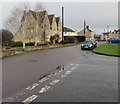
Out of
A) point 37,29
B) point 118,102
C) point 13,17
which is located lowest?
point 118,102

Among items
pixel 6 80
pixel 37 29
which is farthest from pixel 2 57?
pixel 37 29

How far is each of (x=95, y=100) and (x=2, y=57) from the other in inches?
464

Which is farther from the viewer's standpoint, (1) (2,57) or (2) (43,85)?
(1) (2,57)

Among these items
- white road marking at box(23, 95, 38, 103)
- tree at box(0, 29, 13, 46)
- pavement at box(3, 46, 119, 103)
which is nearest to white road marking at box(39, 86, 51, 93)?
pavement at box(3, 46, 119, 103)

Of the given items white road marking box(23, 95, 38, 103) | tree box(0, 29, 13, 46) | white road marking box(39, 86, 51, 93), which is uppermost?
tree box(0, 29, 13, 46)

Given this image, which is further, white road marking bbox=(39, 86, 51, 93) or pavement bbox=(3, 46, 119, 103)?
white road marking bbox=(39, 86, 51, 93)

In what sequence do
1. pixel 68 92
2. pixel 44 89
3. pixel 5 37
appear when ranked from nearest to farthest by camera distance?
pixel 68 92 < pixel 44 89 < pixel 5 37

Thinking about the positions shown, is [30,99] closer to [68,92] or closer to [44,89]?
[44,89]

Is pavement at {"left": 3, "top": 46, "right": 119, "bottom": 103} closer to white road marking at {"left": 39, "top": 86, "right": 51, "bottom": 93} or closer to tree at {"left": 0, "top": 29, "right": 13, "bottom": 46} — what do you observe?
white road marking at {"left": 39, "top": 86, "right": 51, "bottom": 93}

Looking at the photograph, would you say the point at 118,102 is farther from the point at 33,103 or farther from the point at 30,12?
the point at 30,12

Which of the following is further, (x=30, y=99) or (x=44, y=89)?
(x=44, y=89)

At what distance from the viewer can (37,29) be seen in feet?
88.9

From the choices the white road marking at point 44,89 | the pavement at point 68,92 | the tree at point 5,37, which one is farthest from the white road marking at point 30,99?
the tree at point 5,37

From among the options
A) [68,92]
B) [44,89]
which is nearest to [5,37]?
Result: [44,89]
